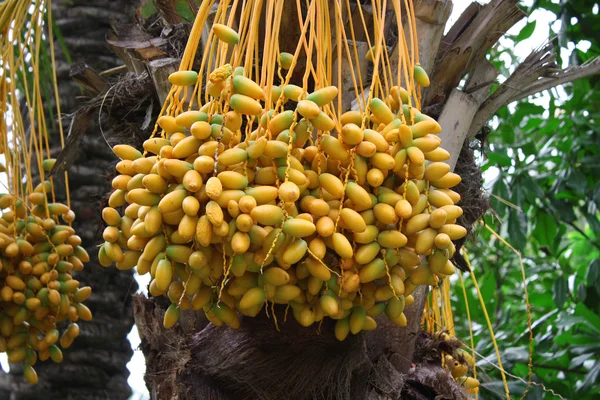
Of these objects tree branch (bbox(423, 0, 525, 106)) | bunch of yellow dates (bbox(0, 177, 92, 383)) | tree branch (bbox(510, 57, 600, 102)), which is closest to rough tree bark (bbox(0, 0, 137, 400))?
bunch of yellow dates (bbox(0, 177, 92, 383))

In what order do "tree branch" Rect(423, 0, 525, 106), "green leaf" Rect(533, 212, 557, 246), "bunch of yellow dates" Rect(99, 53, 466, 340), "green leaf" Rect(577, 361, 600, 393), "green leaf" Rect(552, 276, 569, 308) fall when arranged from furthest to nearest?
"green leaf" Rect(533, 212, 557, 246) → "green leaf" Rect(552, 276, 569, 308) → "green leaf" Rect(577, 361, 600, 393) → "tree branch" Rect(423, 0, 525, 106) → "bunch of yellow dates" Rect(99, 53, 466, 340)

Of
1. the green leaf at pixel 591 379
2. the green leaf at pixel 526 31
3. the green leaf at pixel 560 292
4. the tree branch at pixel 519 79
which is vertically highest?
the tree branch at pixel 519 79

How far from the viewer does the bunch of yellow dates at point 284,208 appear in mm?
1112

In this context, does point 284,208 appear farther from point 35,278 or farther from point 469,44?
point 35,278

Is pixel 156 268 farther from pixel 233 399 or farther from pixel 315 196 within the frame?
pixel 233 399

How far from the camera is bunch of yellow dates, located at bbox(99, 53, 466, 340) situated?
1112 millimetres

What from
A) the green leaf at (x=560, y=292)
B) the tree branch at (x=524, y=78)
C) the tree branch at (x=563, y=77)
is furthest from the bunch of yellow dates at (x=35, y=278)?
the green leaf at (x=560, y=292)

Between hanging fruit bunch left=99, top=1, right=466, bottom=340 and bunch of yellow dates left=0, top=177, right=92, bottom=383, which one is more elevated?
hanging fruit bunch left=99, top=1, right=466, bottom=340

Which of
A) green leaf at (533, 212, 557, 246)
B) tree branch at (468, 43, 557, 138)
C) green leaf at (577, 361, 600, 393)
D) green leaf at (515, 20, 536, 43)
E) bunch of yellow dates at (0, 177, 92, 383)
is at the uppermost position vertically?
tree branch at (468, 43, 557, 138)

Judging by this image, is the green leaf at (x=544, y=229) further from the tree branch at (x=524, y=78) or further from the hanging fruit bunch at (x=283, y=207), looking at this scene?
the hanging fruit bunch at (x=283, y=207)

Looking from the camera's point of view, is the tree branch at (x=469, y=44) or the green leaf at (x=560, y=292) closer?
the tree branch at (x=469, y=44)

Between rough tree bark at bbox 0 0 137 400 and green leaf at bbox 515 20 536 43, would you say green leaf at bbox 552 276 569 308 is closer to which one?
green leaf at bbox 515 20 536 43

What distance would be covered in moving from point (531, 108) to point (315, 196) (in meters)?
2.37

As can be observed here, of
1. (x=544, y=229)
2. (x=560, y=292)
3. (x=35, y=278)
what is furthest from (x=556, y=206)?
(x=35, y=278)
